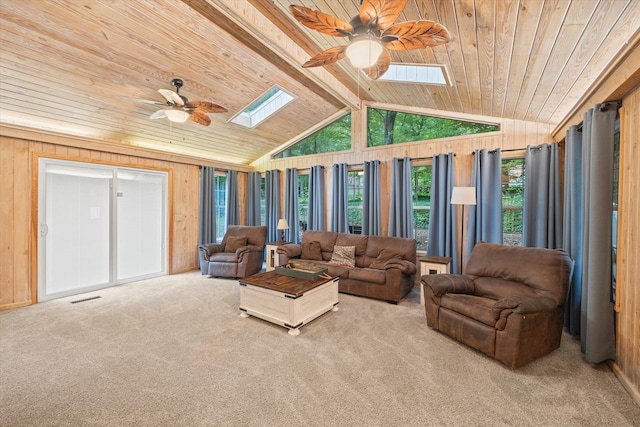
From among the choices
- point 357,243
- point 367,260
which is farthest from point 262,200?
point 367,260

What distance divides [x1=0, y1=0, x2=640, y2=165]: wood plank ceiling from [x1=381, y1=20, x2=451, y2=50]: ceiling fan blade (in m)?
0.28

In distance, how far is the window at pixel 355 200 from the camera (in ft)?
17.3

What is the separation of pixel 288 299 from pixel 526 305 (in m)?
2.03

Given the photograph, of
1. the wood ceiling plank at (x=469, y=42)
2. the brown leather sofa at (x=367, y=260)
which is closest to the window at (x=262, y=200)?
the brown leather sofa at (x=367, y=260)

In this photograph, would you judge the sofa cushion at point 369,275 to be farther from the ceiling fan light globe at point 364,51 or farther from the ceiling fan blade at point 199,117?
the ceiling fan blade at point 199,117

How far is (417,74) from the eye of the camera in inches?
133

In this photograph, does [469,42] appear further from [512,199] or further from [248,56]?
[512,199]

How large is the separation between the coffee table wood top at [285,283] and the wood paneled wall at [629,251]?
96.1 inches

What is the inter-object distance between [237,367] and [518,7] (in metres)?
3.17

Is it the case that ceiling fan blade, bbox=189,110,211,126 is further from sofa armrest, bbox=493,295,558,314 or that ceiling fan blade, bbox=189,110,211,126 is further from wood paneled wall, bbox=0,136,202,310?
sofa armrest, bbox=493,295,558,314

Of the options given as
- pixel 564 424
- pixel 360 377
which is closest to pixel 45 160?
pixel 360 377

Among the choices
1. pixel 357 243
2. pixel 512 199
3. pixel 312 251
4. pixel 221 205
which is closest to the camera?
pixel 512 199

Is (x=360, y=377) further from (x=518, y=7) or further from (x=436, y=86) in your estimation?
(x=436, y=86)

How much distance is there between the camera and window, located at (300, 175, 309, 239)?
19.6 ft
